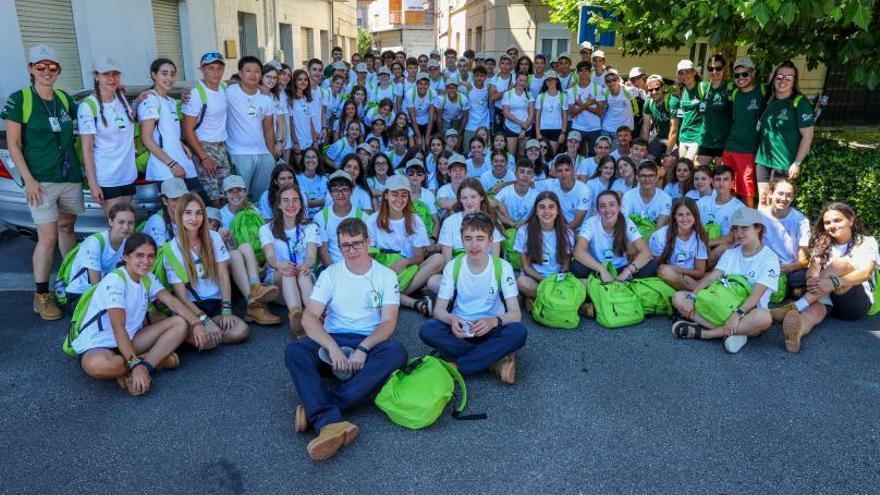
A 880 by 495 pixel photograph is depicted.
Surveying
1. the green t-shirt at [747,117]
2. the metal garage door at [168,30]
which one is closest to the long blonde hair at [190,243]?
the green t-shirt at [747,117]

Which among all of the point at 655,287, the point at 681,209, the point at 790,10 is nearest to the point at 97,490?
the point at 655,287

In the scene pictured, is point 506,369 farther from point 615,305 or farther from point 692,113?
point 692,113

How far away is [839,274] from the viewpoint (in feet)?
17.2

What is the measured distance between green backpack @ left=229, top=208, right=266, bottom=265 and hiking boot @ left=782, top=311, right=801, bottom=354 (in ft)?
14.7

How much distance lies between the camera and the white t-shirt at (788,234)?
580 centimetres

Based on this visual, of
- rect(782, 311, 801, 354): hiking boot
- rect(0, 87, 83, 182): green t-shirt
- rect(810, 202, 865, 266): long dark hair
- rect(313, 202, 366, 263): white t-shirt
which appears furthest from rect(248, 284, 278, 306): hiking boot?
rect(810, 202, 865, 266): long dark hair

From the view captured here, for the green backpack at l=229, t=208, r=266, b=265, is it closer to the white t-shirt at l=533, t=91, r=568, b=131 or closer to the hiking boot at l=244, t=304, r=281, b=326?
the hiking boot at l=244, t=304, r=281, b=326

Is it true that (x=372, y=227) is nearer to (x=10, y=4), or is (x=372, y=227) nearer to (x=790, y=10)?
(x=790, y=10)

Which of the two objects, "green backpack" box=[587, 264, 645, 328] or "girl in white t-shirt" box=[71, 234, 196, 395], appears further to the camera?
"green backpack" box=[587, 264, 645, 328]

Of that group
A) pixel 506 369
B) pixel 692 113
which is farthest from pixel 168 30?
pixel 506 369

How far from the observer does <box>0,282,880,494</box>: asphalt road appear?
333 cm

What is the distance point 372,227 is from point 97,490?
347cm

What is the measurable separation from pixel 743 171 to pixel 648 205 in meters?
1.32

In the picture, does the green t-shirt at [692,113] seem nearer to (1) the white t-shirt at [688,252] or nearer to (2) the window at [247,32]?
(1) the white t-shirt at [688,252]
